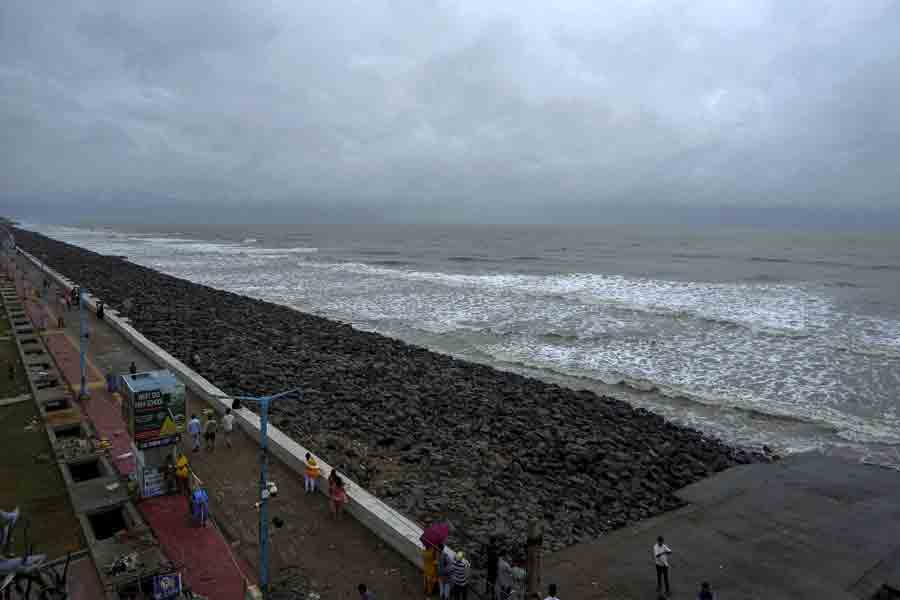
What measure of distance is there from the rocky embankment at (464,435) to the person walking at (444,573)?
2.16m

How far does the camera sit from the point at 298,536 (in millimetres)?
10602

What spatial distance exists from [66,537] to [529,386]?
52.6 feet

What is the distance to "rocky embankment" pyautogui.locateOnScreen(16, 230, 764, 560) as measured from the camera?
42.9ft

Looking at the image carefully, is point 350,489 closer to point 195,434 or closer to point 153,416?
point 153,416

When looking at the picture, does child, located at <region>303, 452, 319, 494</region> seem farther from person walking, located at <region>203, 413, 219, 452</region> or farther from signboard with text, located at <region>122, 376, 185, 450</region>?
person walking, located at <region>203, 413, 219, 452</region>

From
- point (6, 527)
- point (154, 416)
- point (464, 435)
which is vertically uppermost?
point (154, 416)

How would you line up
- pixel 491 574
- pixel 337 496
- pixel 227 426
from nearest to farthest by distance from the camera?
pixel 491 574
pixel 337 496
pixel 227 426

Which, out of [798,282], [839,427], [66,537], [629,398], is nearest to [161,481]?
[66,537]

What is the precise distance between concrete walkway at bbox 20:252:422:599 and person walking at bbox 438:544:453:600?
1.50 feet

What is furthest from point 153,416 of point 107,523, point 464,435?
point 464,435

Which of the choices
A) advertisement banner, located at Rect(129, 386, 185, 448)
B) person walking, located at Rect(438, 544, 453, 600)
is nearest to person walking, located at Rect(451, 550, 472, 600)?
person walking, located at Rect(438, 544, 453, 600)

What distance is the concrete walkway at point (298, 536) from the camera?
9.43 metres

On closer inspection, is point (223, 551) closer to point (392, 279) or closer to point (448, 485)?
point (448, 485)

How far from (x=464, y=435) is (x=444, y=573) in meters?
8.47
